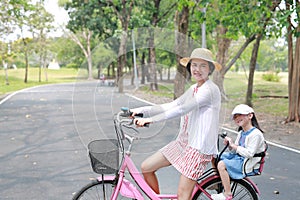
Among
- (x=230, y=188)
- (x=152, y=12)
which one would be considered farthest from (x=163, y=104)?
(x=152, y=12)

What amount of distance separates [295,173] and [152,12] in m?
19.9

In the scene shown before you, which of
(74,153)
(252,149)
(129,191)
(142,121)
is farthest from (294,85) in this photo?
(142,121)

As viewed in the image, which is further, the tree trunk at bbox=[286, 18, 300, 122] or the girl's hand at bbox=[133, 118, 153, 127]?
the tree trunk at bbox=[286, 18, 300, 122]

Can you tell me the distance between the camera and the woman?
9.83 feet

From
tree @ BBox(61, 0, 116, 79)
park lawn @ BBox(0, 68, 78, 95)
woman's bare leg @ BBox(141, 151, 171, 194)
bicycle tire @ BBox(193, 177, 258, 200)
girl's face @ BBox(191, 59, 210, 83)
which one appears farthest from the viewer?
park lawn @ BBox(0, 68, 78, 95)

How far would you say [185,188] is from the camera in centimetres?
319

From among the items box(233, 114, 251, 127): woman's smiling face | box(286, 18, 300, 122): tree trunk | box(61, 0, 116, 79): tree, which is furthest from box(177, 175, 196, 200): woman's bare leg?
box(61, 0, 116, 79): tree

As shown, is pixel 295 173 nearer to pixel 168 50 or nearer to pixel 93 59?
pixel 168 50

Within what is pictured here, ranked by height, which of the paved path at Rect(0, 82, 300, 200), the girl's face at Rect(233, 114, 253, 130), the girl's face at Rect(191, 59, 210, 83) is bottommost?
the paved path at Rect(0, 82, 300, 200)

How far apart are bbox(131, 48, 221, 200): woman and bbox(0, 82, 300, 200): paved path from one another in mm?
187

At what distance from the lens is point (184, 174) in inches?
124

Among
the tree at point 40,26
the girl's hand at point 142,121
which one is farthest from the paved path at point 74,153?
the tree at point 40,26

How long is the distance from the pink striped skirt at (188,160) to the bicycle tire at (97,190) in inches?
23.2

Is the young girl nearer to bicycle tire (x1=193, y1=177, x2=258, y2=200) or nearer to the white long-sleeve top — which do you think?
bicycle tire (x1=193, y1=177, x2=258, y2=200)
